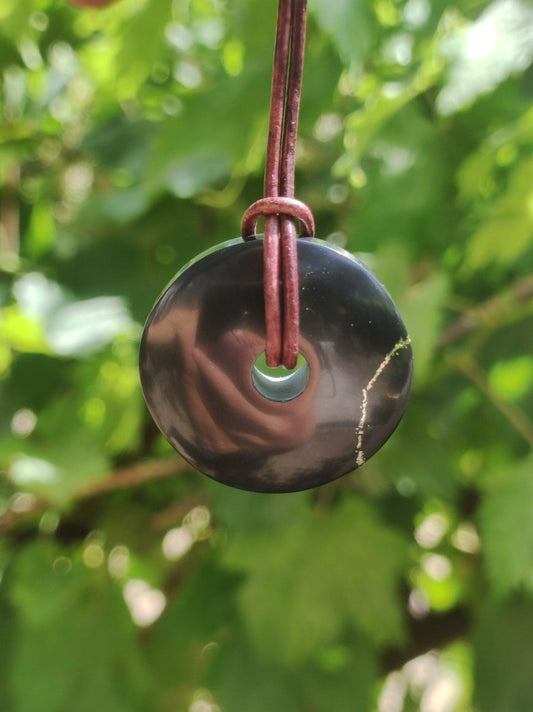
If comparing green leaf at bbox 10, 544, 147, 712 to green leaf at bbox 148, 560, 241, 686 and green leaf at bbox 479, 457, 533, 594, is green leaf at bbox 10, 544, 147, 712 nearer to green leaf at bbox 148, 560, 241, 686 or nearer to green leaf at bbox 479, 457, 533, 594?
green leaf at bbox 148, 560, 241, 686

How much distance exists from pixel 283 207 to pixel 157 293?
489 millimetres

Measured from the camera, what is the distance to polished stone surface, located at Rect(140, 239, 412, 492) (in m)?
0.20

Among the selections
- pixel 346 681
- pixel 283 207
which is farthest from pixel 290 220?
pixel 346 681

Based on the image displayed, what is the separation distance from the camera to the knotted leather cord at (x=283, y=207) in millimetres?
185

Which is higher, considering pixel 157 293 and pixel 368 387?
pixel 157 293

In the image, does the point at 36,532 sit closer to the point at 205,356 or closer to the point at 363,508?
the point at 363,508

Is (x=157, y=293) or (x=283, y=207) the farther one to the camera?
(x=157, y=293)

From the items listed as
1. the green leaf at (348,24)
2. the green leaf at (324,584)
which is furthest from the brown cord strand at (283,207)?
the green leaf at (324,584)

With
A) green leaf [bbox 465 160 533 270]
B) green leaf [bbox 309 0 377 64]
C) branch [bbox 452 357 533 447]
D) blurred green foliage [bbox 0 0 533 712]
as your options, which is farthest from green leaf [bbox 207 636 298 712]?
green leaf [bbox 309 0 377 64]

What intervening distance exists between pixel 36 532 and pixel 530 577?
502 mm

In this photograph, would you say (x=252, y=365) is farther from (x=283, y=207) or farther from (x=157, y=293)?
(x=157, y=293)

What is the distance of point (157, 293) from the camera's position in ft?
2.23

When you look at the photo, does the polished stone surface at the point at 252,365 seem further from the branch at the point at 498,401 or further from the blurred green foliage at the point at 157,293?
the branch at the point at 498,401

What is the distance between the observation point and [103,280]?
2.31ft
